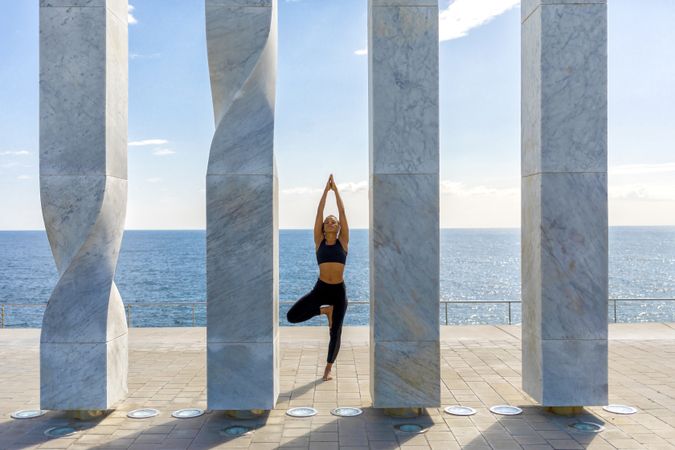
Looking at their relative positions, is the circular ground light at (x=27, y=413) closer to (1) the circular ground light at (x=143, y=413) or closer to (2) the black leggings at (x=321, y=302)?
(1) the circular ground light at (x=143, y=413)

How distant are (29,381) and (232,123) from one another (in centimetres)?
506

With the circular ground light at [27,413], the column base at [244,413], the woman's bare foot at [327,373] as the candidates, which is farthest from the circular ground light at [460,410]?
the circular ground light at [27,413]

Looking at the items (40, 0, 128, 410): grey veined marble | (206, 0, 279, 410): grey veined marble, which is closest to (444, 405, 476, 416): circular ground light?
(206, 0, 279, 410): grey veined marble

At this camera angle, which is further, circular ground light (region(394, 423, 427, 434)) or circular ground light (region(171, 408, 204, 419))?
circular ground light (region(171, 408, 204, 419))

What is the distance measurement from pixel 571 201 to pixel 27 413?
23.0ft

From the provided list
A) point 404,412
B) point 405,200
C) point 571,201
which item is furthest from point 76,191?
point 571,201

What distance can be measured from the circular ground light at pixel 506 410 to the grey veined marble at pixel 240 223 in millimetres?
2648

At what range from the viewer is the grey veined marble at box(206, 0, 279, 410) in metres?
7.31

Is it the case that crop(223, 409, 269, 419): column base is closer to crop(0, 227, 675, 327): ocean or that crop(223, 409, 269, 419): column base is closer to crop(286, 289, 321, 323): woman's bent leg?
crop(286, 289, 321, 323): woman's bent leg

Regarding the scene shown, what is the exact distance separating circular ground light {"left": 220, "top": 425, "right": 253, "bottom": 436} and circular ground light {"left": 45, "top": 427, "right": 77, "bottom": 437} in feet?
5.48

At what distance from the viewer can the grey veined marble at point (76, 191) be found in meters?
7.50

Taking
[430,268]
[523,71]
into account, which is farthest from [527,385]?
[523,71]

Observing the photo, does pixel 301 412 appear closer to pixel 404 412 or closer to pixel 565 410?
pixel 404 412

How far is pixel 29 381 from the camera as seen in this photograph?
9.13 m
